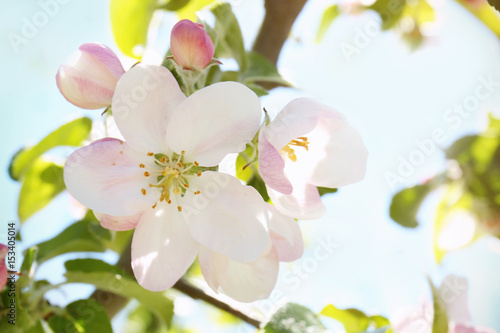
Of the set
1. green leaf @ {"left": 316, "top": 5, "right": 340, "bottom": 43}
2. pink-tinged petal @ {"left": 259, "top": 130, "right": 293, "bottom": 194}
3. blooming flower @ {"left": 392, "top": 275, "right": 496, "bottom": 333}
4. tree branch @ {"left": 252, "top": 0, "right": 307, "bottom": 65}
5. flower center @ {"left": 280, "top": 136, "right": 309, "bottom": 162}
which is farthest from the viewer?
green leaf @ {"left": 316, "top": 5, "right": 340, "bottom": 43}

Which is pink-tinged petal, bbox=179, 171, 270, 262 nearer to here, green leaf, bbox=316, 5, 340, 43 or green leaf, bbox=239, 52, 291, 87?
green leaf, bbox=239, 52, 291, 87

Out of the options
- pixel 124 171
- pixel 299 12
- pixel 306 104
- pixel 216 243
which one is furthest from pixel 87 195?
pixel 299 12

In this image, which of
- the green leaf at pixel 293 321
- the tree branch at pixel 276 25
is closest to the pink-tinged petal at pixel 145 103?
the green leaf at pixel 293 321

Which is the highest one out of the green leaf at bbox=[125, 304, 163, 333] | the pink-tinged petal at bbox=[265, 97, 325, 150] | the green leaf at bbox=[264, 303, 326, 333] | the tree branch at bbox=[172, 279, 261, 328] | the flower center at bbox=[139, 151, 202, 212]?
the pink-tinged petal at bbox=[265, 97, 325, 150]

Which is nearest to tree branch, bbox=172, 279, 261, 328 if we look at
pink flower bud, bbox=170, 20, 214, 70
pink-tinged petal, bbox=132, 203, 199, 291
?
pink-tinged petal, bbox=132, 203, 199, 291

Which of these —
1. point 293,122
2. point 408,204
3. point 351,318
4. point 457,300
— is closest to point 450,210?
point 408,204

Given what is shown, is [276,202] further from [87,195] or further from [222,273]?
[87,195]

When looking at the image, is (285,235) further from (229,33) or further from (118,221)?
(229,33)
